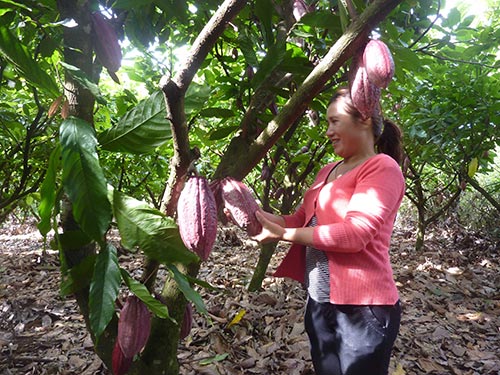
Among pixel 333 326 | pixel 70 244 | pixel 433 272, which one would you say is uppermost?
pixel 70 244

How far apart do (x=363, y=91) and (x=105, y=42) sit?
0.66 metres

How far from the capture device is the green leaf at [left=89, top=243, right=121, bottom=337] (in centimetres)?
70

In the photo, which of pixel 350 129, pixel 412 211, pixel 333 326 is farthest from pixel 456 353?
pixel 412 211

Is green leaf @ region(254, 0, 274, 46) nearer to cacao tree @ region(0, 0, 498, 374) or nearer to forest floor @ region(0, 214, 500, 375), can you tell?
cacao tree @ region(0, 0, 498, 374)

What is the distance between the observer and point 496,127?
8.09ft

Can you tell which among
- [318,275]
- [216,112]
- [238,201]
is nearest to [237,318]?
[318,275]

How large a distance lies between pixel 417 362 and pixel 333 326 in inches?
42.7

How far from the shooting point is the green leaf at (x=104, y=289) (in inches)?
27.4

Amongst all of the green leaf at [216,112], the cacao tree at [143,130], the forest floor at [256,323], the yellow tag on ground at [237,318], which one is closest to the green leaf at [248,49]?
the cacao tree at [143,130]

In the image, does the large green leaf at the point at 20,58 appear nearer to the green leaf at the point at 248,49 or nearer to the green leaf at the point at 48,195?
the green leaf at the point at 48,195

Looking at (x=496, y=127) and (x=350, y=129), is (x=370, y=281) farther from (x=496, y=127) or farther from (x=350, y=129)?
(x=496, y=127)

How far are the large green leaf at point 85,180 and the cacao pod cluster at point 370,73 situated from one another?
0.54 meters

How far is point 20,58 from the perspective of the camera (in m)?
0.70

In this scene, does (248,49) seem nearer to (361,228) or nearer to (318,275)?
(361,228)
